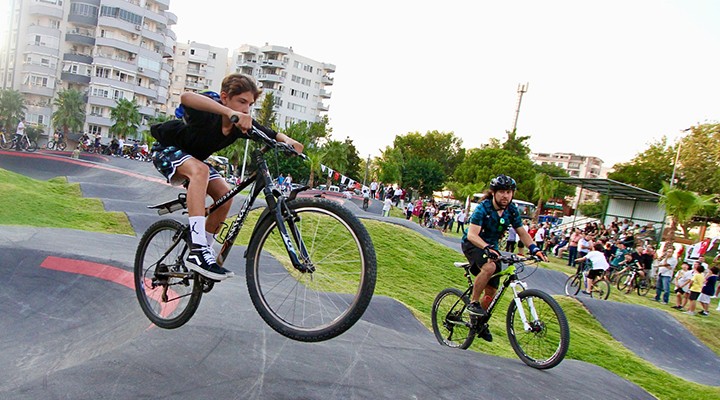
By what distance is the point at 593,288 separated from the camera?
51.6 feet

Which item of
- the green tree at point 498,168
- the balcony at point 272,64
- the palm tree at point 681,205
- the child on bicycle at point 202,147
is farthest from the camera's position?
the balcony at point 272,64

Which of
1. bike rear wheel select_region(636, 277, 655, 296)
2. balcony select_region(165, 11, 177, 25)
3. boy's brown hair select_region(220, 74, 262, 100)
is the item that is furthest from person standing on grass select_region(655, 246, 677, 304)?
balcony select_region(165, 11, 177, 25)

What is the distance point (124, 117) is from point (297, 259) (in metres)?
74.3

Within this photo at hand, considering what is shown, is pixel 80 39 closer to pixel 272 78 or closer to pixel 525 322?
pixel 272 78

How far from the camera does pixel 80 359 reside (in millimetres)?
4641

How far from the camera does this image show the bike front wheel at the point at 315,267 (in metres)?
3.25

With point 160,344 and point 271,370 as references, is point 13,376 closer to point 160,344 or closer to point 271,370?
point 160,344

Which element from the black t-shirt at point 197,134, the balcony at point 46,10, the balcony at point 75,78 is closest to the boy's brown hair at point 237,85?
the black t-shirt at point 197,134

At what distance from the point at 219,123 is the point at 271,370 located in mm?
1910

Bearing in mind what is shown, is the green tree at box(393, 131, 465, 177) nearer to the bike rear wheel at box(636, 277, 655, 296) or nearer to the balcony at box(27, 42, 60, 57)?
the balcony at box(27, 42, 60, 57)

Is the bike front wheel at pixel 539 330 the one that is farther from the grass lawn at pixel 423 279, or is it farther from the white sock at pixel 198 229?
the white sock at pixel 198 229

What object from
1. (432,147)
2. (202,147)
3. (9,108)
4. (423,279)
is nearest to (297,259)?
(202,147)

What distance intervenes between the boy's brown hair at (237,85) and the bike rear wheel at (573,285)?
14.6 meters

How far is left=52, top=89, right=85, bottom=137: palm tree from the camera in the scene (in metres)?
66.4
